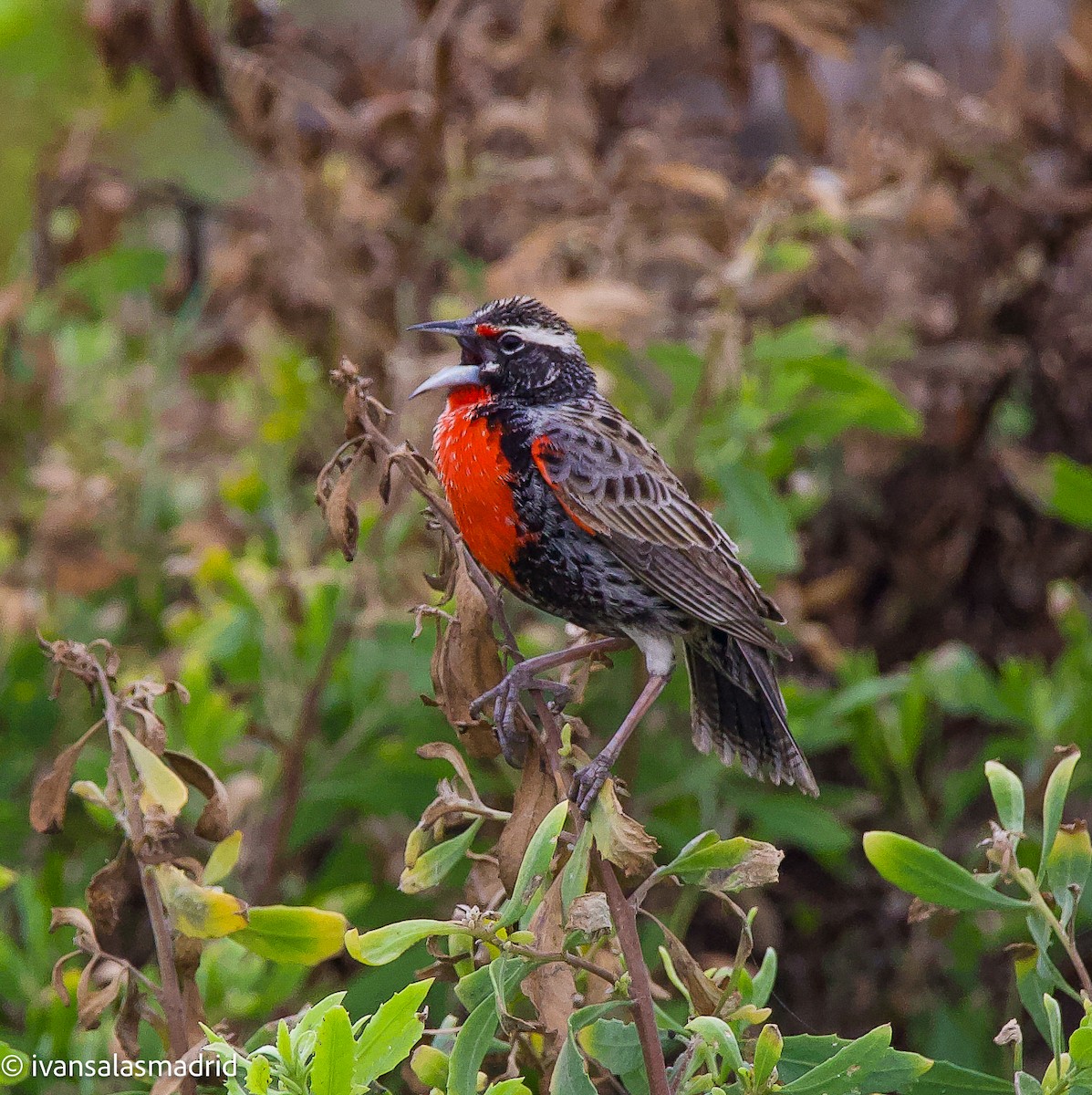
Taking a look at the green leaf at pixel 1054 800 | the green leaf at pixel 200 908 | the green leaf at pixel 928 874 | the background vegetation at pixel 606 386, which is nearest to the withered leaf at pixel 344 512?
the green leaf at pixel 200 908

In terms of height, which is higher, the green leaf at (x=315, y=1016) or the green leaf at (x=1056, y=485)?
the green leaf at (x=315, y=1016)

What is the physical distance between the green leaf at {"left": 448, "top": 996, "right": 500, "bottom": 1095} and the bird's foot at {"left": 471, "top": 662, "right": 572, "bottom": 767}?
0.43m

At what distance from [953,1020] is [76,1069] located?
2.57m

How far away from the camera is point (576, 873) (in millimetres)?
1915

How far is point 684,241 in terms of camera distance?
14.8 ft

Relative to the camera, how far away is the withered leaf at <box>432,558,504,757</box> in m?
2.10

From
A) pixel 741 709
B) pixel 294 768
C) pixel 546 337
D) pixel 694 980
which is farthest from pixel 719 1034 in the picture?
pixel 294 768

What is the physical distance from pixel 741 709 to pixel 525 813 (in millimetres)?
958

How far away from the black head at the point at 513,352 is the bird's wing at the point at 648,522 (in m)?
0.09

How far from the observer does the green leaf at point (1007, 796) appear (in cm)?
200

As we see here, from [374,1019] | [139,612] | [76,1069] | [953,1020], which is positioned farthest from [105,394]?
[374,1019]

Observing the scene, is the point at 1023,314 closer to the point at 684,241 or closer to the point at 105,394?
the point at 684,241

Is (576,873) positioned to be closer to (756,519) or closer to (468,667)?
(468,667)

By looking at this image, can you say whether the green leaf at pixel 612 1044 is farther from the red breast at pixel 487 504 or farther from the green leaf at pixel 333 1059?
the red breast at pixel 487 504
